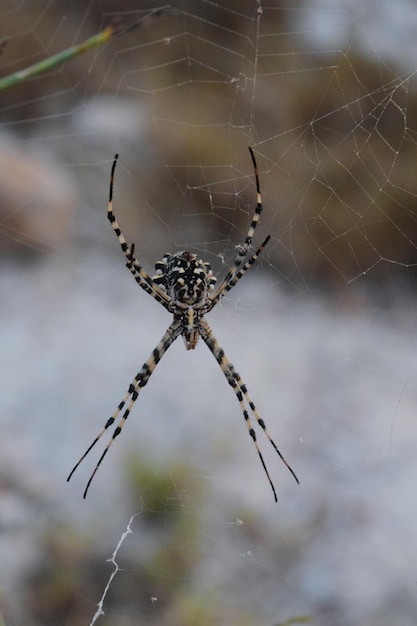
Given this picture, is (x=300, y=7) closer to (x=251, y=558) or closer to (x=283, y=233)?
(x=283, y=233)

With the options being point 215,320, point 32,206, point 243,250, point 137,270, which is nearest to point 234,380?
point 243,250

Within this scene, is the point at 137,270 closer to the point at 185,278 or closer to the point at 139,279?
the point at 139,279

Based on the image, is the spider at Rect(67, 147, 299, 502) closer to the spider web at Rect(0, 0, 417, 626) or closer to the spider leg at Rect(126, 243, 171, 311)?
the spider leg at Rect(126, 243, 171, 311)

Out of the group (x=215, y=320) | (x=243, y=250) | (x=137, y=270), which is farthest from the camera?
(x=215, y=320)

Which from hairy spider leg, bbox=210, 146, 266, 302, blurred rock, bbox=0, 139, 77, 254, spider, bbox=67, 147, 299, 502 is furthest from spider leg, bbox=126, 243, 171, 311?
blurred rock, bbox=0, 139, 77, 254

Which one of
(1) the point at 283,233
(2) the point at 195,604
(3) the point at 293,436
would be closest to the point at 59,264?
(1) the point at 283,233

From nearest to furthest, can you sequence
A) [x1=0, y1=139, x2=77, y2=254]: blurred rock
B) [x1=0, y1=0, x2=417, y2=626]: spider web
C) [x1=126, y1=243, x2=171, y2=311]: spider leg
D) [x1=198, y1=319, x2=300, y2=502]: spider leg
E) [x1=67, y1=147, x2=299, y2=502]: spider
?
[x1=126, y1=243, x2=171, y2=311]: spider leg
[x1=67, y1=147, x2=299, y2=502]: spider
[x1=198, y1=319, x2=300, y2=502]: spider leg
[x1=0, y1=0, x2=417, y2=626]: spider web
[x1=0, y1=139, x2=77, y2=254]: blurred rock
